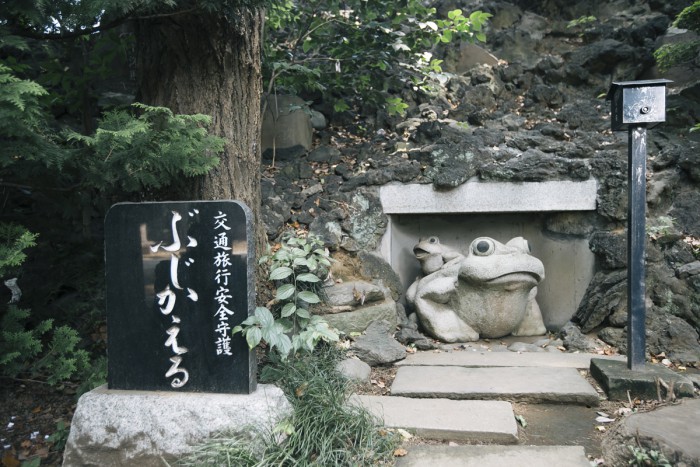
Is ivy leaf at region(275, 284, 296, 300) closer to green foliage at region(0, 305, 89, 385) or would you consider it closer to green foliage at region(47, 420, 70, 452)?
green foliage at region(0, 305, 89, 385)

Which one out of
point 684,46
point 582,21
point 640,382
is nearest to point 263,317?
point 640,382

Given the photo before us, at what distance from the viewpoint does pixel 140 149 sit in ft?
8.98

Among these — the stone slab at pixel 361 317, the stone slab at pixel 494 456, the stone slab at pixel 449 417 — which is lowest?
the stone slab at pixel 494 456

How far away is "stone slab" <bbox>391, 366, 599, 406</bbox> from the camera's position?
345 centimetres

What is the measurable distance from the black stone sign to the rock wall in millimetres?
2122

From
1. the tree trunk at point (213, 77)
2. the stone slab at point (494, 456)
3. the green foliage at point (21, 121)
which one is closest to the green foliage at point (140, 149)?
the green foliage at point (21, 121)

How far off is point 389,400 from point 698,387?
7.10ft

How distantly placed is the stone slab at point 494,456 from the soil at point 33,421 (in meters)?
2.10

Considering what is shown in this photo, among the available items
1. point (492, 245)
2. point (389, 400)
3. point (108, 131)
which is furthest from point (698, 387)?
point (108, 131)

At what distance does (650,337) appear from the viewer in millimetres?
4340

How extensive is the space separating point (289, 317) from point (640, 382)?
2.35 metres

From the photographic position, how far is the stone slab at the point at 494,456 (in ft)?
8.57

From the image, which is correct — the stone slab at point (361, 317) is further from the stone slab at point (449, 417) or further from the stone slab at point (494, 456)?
the stone slab at point (494, 456)

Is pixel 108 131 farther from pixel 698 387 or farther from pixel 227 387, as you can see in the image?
pixel 698 387
